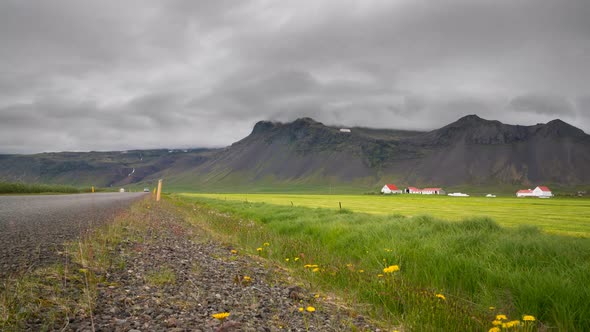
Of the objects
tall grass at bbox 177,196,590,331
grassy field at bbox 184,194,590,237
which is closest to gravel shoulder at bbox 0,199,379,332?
tall grass at bbox 177,196,590,331

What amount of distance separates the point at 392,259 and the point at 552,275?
358 centimetres

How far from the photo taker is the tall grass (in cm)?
556

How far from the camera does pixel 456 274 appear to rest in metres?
7.54

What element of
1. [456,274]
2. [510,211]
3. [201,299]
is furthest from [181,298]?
[510,211]

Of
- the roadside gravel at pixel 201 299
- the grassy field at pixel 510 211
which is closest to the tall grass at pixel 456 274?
the roadside gravel at pixel 201 299

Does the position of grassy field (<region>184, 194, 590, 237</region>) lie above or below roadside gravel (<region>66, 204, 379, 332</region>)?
below

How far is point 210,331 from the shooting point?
→ 392cm

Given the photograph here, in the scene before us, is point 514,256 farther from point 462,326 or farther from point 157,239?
point 157,239

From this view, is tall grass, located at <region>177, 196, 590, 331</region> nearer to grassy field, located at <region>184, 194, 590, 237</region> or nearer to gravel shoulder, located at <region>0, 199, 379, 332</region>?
gravel shoulder, located at <region>0, 199, 379, 332</region>

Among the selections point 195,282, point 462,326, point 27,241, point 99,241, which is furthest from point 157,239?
point 462,326

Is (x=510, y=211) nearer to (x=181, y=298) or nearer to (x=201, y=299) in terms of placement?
(x=201, y=299)

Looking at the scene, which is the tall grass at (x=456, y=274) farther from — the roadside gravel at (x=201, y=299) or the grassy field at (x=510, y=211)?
the grassy field at (x=510, y=211)

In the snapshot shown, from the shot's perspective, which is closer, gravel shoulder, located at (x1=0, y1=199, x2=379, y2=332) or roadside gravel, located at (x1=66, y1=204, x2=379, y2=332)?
gravel shoulder, located at (x1=0, y1=199, x2=379, y2=332)

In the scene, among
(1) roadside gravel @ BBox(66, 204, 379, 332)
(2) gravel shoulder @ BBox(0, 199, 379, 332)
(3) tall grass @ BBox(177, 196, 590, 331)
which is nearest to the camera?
(2) gravel shoulder @ BBox(0, 199, 379, 332)
